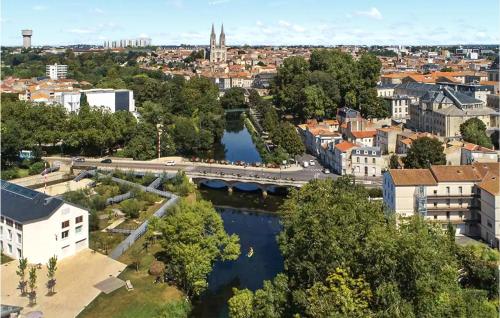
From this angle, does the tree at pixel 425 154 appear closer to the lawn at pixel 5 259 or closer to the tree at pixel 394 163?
the tree at pixel 394 163

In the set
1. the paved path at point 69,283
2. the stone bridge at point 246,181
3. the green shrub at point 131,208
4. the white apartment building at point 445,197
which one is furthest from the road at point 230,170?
the paved path at point 69,283

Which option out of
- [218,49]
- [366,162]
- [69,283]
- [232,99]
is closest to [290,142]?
[366,162]

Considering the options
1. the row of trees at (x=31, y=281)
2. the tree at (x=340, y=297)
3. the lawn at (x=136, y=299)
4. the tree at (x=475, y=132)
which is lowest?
the lawn at (x=136, y=299)

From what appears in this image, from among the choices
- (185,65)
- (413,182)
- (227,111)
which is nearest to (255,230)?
(413,182)

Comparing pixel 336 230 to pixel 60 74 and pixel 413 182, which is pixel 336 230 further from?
pixel 60 74

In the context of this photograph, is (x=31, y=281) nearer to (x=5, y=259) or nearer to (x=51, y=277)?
(x=51, y=277)

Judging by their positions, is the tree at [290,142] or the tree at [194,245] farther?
the tree at [290,142]

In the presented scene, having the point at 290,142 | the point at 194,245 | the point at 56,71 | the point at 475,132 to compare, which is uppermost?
the point at 56,71

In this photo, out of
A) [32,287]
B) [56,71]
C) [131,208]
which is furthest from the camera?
[56,71]
